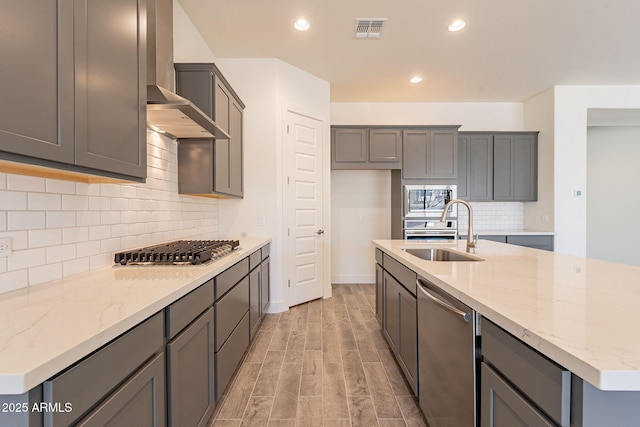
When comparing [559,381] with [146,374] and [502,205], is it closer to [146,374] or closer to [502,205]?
[146,374]

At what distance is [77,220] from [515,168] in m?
5.49

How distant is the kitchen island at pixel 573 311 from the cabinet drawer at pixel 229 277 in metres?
1.13

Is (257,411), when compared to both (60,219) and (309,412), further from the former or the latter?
(60,219)

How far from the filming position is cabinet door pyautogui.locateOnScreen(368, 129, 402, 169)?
4438 mm

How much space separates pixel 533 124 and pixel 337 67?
11.4 ft

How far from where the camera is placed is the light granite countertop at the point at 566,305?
596 millimetres

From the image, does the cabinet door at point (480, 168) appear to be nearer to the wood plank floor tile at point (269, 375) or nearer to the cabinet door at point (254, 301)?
the cabinet door at point (254, 301)

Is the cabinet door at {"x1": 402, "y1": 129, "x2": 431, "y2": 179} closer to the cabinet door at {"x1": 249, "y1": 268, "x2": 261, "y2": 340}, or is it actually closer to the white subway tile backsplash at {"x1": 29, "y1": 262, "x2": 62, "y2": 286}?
the cabinet door at {"x1": 249, "y1": 268, "x2": 261, "y2": 340}

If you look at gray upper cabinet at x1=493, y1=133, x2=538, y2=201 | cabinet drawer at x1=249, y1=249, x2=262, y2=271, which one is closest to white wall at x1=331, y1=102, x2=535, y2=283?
gray upper cabinet at x1=493, y1=133, x2=538, y2=201

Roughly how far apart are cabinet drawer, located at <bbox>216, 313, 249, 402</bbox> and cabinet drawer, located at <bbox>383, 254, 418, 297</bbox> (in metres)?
1.21

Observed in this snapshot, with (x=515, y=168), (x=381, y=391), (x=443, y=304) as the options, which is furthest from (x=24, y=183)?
(x=515, y=168)

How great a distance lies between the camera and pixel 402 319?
2.01 metres

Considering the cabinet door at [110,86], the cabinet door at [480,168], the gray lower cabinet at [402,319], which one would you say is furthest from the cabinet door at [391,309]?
the cabinet door at [480,168]

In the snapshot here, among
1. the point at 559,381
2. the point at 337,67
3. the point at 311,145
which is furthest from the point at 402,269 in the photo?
the point at 337,67
